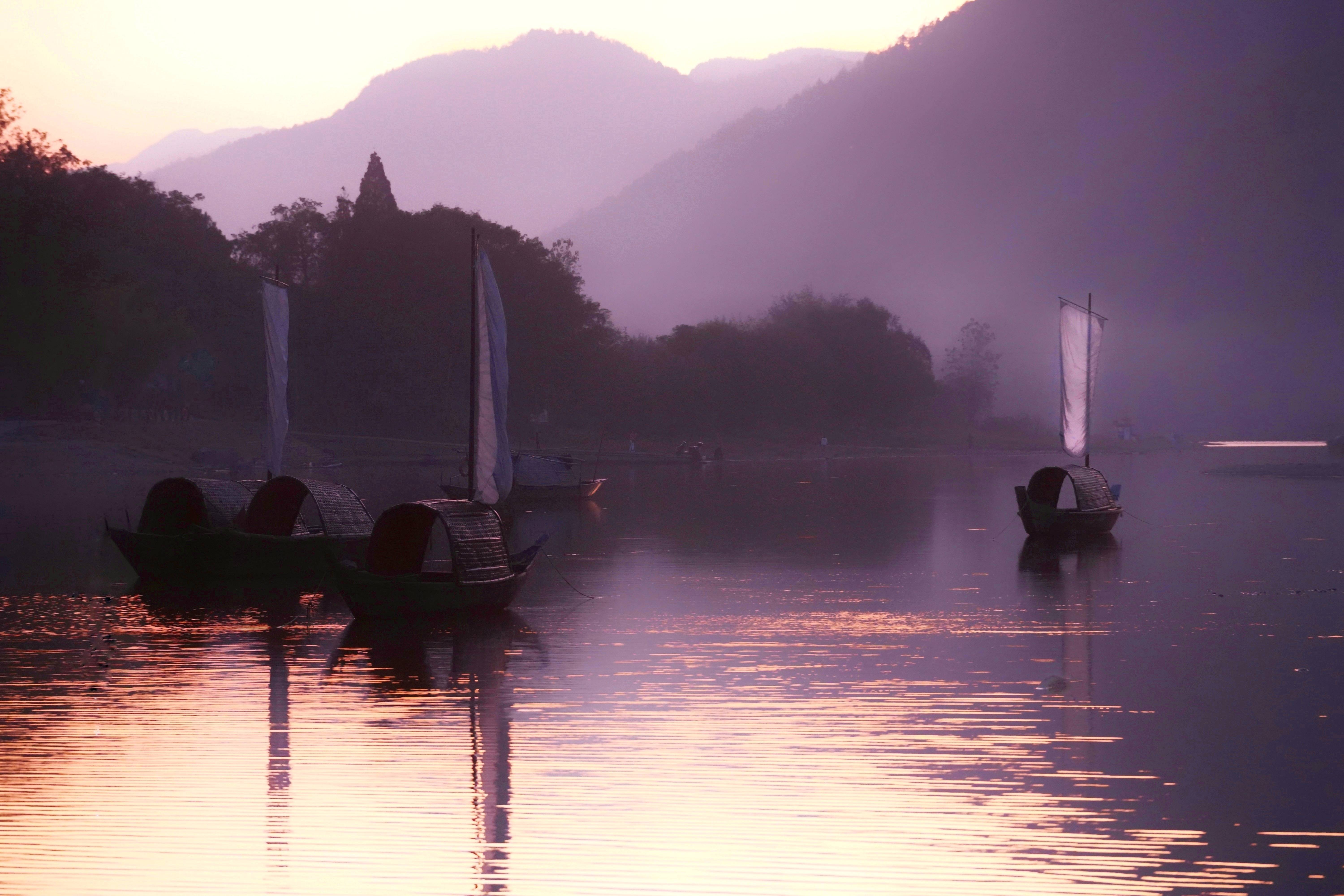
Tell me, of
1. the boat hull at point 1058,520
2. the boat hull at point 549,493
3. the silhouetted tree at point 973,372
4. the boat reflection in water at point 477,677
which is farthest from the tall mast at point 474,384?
the silhouetted tree at point 973,372

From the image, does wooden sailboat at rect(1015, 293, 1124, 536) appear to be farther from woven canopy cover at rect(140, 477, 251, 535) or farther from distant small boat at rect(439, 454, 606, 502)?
woven canopy cover at rect(140, 477, 251, 535)

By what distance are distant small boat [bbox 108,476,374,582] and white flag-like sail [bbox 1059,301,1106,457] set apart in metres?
23.8

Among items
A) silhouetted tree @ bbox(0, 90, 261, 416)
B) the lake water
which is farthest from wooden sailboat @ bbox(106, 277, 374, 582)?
silhouetted tree @ bbox(0, 90, 261, 416)

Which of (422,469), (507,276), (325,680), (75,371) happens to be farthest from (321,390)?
(325,680)

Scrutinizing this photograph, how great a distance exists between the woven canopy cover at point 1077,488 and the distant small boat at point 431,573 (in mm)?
18959

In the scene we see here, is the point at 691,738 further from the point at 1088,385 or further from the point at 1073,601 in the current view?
the point at 1088,385

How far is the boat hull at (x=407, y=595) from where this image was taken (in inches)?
765

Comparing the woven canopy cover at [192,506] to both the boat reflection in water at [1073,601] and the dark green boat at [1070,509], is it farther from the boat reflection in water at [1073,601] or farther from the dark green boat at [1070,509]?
the dark green boat at [1070,509]

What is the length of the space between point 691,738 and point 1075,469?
27254 millimetres

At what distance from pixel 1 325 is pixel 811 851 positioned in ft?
194

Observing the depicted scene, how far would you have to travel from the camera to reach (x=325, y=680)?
15906 mm

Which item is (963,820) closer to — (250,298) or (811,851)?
(811,851)

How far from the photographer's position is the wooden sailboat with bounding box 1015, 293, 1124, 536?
35.2 m

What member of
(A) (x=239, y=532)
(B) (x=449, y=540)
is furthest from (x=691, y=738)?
(A) (x=239, y=532)
